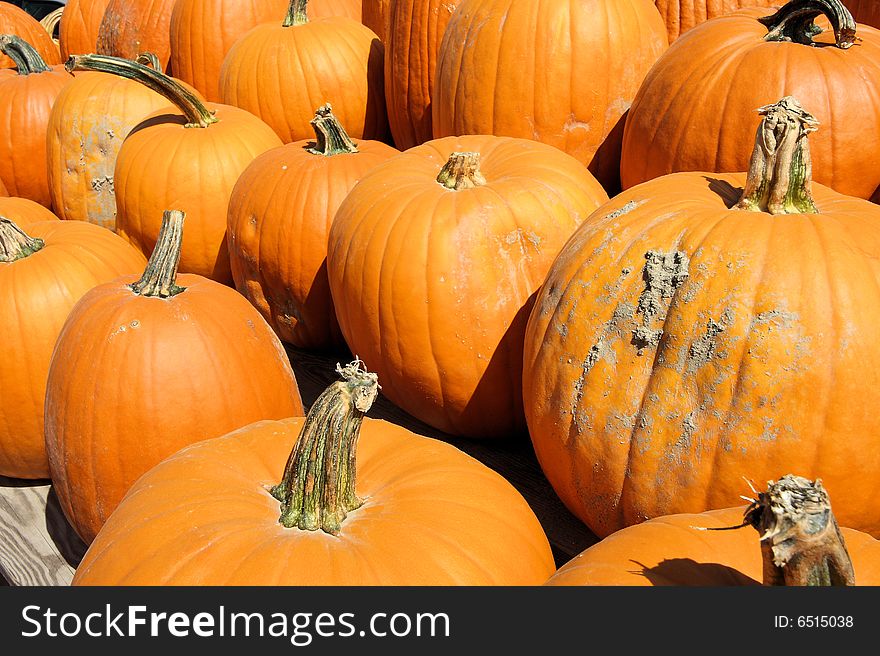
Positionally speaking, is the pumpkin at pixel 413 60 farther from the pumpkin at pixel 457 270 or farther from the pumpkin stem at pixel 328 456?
the pumpkin stem at pixel 328 456

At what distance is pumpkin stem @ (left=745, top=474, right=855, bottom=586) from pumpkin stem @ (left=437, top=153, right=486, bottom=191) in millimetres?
1439

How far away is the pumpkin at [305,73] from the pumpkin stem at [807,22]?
5.88ft

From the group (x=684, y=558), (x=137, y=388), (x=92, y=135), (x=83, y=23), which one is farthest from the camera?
(x=83, y=23)

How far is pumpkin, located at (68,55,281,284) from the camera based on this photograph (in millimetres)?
3119

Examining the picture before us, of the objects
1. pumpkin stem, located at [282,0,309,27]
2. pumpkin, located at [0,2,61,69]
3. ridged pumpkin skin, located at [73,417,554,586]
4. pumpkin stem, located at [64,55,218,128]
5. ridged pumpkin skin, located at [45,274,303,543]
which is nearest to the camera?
ridged pumpkin skin, located at [73,417,554,586]

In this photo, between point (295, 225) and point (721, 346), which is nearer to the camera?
point (721, 346)

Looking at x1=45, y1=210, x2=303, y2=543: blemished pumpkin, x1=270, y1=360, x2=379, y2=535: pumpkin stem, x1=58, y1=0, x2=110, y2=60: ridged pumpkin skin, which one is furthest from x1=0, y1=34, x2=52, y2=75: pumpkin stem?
x1=270, y1=360, x2=379, y2=535: pumpkin stem

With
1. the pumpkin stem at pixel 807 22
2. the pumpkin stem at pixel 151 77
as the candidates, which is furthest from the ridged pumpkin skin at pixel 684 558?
the pumpkin stem at pixel 151 77

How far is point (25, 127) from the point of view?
3926 millimetres

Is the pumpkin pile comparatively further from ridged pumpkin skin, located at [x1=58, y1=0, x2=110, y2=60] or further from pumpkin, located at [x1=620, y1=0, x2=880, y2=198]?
ridged pumpkin skin, located at [x1=58, y1=0, x2=110, y2=60]

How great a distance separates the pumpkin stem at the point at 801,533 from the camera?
0.88 metres

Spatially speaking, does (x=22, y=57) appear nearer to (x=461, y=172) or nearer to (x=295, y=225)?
(x=295, y=225)

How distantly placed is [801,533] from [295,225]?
2.07 m

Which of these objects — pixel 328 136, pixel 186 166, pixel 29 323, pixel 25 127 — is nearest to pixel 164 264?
pixel 29 323
